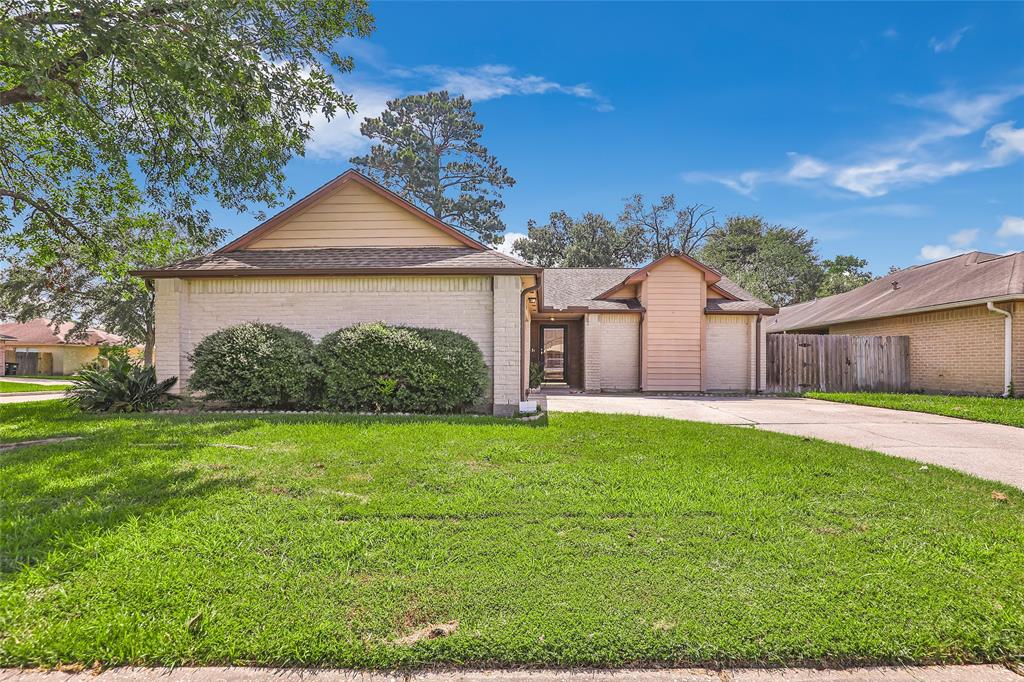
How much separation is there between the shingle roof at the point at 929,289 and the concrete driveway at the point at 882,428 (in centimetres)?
604

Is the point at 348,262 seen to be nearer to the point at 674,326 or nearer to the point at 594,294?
the point at 594,294

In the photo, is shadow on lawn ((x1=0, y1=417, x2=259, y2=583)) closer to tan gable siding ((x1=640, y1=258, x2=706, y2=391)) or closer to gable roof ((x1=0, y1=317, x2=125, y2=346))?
tan gable siding ((x1=640, y1=258, x2=706, y2=391))

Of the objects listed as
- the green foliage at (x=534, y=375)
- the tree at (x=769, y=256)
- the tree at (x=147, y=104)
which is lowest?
the green foliage at (x=534, y=375)

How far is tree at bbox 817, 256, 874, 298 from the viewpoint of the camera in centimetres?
3441

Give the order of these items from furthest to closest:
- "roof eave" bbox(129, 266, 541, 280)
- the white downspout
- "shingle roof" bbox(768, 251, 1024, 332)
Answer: "shingle roof" bbox(768, 251, 1024, 332), the white downspout, "roof eave" bbox(129, 266, 541, 280)

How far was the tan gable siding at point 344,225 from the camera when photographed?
414 inches

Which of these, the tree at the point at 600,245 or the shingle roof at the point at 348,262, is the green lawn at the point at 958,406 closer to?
the shingle roof at the point at 348,262

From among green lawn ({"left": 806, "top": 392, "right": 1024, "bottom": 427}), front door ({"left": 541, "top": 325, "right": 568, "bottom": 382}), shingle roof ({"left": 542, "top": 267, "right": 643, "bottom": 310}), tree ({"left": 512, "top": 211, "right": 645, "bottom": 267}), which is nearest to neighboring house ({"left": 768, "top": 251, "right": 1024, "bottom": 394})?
green lawn ({"left": 806, "top": 392, "right": 1024, "bottom": 427})

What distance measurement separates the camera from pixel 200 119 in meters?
9.25

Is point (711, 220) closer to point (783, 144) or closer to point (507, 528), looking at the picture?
point (783, 144)

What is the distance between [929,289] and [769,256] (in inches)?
739

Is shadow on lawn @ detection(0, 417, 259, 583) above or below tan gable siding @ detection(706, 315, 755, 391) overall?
below

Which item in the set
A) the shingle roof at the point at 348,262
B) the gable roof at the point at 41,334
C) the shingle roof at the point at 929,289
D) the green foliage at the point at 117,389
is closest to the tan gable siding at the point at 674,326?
the shingle roof at the point at 348,262

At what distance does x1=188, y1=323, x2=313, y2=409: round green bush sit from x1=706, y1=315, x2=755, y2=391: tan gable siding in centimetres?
1250
